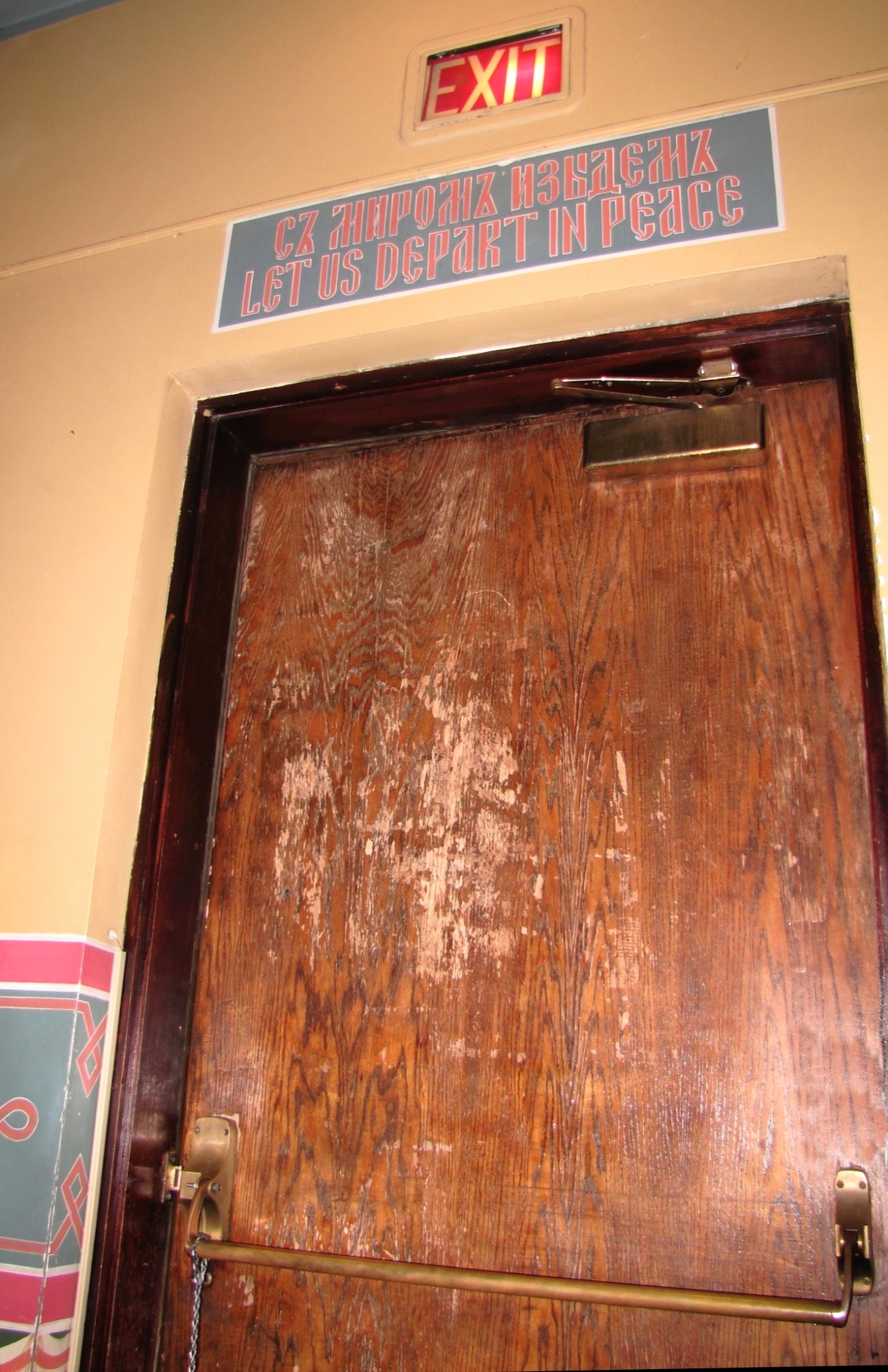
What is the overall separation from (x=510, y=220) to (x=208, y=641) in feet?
2.65

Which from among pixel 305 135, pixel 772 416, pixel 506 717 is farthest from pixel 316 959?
pixel 305 135

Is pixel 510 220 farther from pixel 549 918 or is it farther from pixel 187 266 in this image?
pixel 549 918

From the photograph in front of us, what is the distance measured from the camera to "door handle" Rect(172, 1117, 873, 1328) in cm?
105

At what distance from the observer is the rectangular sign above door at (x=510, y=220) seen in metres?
1.35

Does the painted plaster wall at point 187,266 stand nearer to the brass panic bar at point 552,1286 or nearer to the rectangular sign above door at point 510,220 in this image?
the rectangular sign above door at point 510,220

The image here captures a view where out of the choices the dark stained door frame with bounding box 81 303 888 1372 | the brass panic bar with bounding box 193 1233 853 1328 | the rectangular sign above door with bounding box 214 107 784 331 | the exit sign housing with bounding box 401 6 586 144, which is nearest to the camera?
the brass panic bar with bounding box 193 1233 853 1328

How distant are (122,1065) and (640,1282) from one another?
705mm

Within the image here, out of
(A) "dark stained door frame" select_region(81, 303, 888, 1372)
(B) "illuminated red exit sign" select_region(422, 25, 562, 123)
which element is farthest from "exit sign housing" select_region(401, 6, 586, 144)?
(A) "dark stained door frame" select_region(81, 303, 888, 1372)

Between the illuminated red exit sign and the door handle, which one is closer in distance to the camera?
the door handle

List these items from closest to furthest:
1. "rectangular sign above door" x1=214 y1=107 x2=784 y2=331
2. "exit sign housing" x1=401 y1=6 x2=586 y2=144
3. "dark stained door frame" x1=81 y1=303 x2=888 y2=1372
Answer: "dark stained door frame" x1=81 y1=303 x2=888 y2=1372, "rectangular sign above door" x1=214 y1=107 x2=784 y2=331, "exit sign housing" x1=401 y1=6 x2=586 y2=144

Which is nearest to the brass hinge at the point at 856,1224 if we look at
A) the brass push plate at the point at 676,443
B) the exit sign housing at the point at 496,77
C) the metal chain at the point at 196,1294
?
the metal chain at the point at 196,1294

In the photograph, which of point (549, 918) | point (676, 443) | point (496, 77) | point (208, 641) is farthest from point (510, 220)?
point (549, 918)

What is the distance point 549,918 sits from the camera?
1278mm

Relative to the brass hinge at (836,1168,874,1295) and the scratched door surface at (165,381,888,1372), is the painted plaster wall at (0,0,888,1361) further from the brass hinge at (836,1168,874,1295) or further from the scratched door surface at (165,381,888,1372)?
the brass hinge at (836,1168,874,1295)
